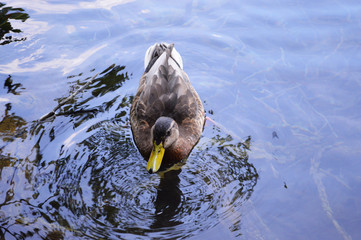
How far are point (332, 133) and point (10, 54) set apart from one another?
17.3 feet

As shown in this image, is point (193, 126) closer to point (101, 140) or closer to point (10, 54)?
point (101, 140)

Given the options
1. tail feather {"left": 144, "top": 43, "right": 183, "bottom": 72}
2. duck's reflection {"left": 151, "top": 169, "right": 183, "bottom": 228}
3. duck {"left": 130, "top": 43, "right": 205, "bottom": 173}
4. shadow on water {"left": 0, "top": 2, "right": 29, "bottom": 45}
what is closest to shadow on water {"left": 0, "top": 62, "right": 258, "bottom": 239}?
duck's reflection {"left": 151, "top": 169, "right": 183, "bottom": 228}

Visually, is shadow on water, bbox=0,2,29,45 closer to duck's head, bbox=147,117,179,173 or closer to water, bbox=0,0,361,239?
water, bbox=0,0,361,239

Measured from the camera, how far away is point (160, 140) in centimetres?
538

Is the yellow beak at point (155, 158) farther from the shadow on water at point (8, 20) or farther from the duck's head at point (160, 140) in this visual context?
the shadow on water at point (8, 20)

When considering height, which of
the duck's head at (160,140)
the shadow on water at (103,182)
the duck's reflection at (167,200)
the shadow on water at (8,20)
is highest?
the shadow on water at (8,20)

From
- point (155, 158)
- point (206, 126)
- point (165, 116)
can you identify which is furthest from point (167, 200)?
point (206, 126)

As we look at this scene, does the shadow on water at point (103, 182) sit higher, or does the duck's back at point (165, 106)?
the duck's back at point (165, 106)

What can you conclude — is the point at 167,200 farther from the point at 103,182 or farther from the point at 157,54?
the point at 157,54

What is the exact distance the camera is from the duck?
17.7 ft

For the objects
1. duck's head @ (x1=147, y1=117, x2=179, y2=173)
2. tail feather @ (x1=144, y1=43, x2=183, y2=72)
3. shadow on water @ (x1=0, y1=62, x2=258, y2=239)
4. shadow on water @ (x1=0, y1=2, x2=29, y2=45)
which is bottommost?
shadow on water @ (x1=0, y1=62, x2=258, y2=239)

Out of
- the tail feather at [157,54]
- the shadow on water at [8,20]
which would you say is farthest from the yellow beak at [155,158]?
the shadow on water at [8,20]

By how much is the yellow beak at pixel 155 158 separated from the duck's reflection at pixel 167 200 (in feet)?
0.78

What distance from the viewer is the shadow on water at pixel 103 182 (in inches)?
177
